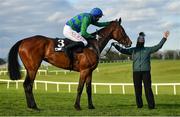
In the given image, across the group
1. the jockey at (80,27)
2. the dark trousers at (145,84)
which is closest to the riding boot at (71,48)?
the jockey at (80,27)

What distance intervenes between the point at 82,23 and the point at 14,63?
7.78ft

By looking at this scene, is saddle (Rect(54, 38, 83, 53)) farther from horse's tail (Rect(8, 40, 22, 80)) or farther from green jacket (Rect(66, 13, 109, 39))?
horse's tail (Rect(8, 40, 22, 80))

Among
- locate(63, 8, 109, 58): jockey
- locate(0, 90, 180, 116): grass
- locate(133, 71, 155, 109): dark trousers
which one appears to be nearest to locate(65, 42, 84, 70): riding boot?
locate(63, 8, 109, 58): jockey

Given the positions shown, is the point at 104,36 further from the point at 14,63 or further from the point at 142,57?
the point at 14,63

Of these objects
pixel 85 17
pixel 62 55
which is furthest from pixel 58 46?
pixel 85 17

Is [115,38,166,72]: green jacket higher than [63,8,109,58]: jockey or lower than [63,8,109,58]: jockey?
lower

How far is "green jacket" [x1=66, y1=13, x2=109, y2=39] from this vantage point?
40.0 ft

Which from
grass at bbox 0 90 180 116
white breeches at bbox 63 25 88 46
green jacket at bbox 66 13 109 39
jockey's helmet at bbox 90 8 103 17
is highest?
jockey's helmet at bbox 90 8 103 17

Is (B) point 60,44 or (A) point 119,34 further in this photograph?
(A) point 119,34

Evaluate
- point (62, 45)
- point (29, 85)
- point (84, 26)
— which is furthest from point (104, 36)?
point (29, 85)

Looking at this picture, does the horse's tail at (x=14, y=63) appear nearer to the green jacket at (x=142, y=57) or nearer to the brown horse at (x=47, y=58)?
the brown horse at (x=47, y=58)

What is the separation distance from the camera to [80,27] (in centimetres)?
1256

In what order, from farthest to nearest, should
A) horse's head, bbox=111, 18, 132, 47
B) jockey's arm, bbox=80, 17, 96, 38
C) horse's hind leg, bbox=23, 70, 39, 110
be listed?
horse's head, bbox=111, 18, 132, 47
horse's hind leg, bbox=23, 70, 39, 110
jockey's arm, bbox=80, 17, 96, 38

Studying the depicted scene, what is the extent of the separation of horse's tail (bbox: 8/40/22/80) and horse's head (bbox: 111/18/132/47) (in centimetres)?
279
